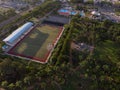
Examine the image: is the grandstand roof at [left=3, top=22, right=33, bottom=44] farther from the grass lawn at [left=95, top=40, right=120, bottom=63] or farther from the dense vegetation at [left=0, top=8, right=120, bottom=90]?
the grass lawn at [left=95, top=40, right=120, bottom=63]

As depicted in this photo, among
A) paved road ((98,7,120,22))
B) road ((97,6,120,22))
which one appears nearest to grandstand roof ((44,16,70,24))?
road ((97,6,120,22))

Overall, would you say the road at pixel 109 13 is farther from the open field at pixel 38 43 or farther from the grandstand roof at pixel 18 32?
the grandstand roof at pixel 18 32

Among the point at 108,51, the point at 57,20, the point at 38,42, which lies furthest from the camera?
the point at 57,20

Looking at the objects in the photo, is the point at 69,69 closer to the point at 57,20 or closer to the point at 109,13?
the point at 57,20

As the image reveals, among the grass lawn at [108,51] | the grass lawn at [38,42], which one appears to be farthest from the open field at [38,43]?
the grass lawn at [108,51]

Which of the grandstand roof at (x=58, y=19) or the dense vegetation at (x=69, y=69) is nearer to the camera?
the dense vegetation at (x=69, y=69)

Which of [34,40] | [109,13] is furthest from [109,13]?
[34,40]

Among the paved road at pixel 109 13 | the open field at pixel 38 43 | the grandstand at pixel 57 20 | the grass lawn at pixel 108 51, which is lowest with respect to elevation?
the grass lawn at pixel 108 51
